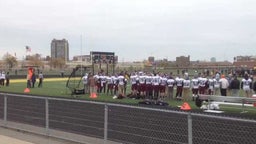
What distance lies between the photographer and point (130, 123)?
8.47m

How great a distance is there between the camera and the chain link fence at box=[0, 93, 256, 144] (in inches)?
277

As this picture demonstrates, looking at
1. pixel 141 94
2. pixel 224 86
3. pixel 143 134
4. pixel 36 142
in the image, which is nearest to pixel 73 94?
pixel 141 94

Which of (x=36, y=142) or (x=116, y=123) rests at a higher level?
(x=116, y=123)

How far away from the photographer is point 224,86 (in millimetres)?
25906

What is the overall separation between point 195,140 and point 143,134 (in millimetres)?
1104

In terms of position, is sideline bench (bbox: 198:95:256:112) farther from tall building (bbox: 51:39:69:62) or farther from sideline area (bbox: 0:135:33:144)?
tall building (bbox: 51:39:69:62)

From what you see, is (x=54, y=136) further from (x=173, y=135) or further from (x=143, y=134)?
(x=173, y=135)

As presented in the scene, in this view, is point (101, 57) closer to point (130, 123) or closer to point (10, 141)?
point (10, 141)

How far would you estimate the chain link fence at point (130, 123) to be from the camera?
7039 mm

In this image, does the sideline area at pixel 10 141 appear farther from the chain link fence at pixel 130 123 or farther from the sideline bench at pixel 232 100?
the sideline bench at pixel 232 100

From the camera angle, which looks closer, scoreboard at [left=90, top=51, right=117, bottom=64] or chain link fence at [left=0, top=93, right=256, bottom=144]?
chain link fence at [left=0, top=93, right=256, bottom=144]

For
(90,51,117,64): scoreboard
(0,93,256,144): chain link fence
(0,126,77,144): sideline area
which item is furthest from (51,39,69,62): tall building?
(0,93,256,144): chain link fence

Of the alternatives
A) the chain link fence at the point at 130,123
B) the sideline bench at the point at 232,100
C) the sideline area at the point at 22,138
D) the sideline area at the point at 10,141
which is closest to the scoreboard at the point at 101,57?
the sideline bench at the point at 232,100

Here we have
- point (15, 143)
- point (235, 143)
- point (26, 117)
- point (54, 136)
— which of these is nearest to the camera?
point (235, 143)
